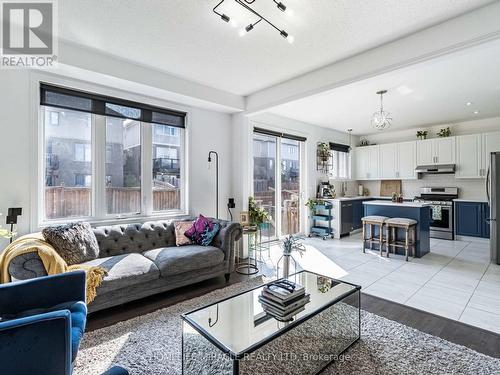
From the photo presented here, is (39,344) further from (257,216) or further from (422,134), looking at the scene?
(422,134)

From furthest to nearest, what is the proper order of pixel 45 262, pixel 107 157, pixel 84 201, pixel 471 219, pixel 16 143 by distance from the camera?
1. pixel 471 219
2. pixel 107 157
3. pixel 84 201
4. pixel 16 143
5. pixel 45 262

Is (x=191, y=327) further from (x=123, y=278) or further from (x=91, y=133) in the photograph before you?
(x=91, y=133)

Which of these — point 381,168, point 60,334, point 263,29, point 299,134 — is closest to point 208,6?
point 263,29

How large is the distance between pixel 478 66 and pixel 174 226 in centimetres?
440

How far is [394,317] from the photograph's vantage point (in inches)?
97.1

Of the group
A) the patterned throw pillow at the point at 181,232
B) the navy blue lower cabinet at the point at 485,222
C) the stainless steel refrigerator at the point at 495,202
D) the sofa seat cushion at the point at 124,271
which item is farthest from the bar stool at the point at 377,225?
the sofa seat cushion at the point at 124,271

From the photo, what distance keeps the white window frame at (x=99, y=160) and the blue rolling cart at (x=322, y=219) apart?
325cm

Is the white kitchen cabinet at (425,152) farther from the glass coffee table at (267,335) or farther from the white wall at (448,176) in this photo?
the glass coffee table at (267,335)

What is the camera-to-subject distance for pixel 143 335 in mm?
2152

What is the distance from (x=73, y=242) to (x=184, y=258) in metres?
1.11

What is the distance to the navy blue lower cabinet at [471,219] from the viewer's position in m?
5.39

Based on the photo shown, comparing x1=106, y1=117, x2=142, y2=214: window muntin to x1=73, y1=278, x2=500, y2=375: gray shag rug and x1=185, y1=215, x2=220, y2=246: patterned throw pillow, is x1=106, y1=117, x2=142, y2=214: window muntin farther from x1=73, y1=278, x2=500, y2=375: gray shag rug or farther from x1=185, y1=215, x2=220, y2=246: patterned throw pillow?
x1=73, y1=278, x2=500, y2=375: gray shag rug

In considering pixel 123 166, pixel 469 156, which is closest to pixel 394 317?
pixel 123 166

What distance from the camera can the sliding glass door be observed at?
5227 mm
